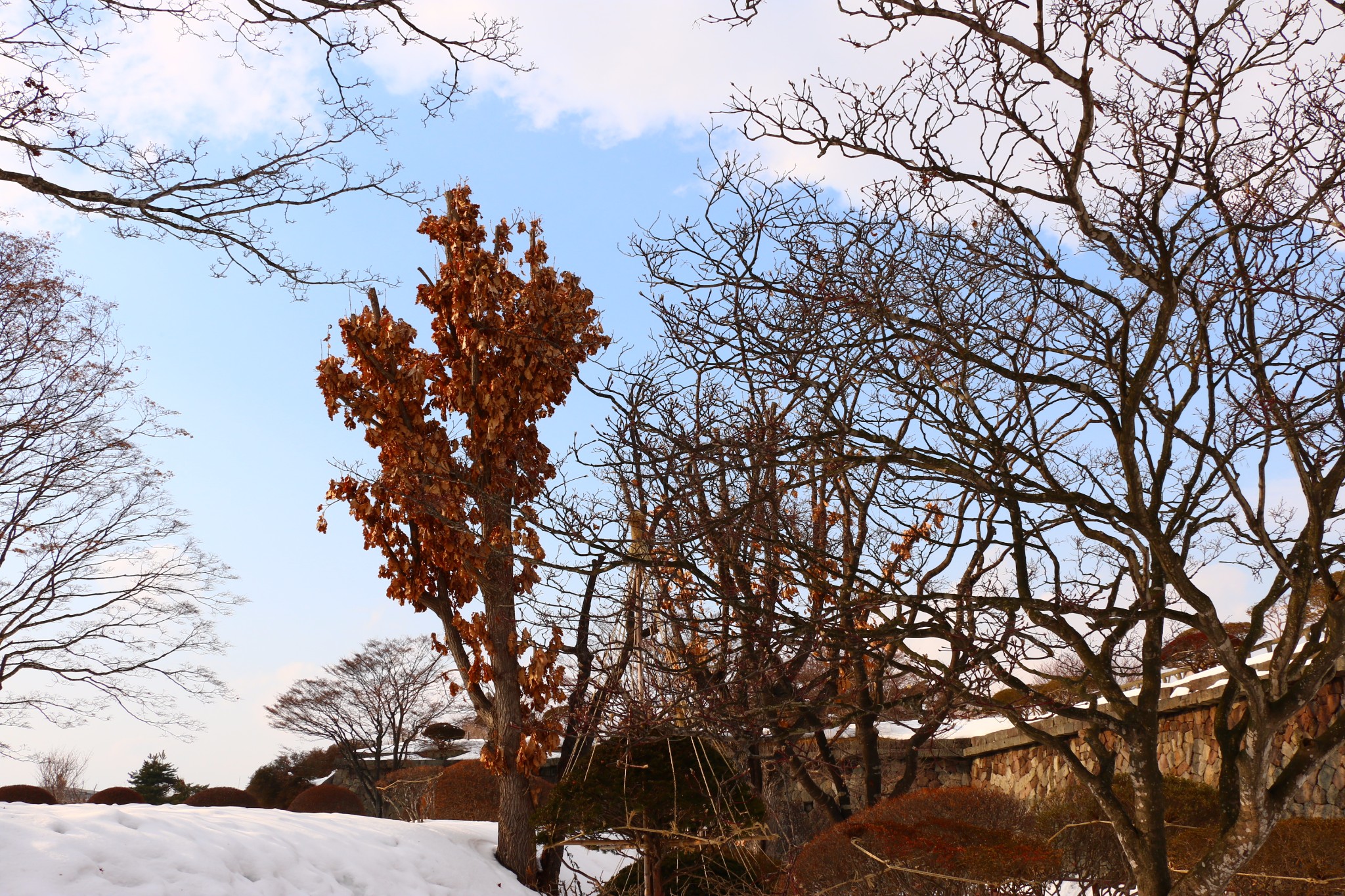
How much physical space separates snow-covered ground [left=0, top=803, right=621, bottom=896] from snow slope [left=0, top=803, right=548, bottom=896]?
10 mm

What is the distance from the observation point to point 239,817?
32.6ft

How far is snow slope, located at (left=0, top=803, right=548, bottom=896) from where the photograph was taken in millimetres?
7172

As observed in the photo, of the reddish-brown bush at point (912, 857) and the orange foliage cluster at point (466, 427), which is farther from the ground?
the orange foliage cluster at point (466, 427)

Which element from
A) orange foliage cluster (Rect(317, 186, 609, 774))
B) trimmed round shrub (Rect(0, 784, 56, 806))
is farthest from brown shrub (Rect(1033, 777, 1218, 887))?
trimmed round shrub (Rect(0, 784, 56, 806))

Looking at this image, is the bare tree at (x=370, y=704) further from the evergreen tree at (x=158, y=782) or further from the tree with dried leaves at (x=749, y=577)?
the tree with dried leaves at (x=749, y=577)

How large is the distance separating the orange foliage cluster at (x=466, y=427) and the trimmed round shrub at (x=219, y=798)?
9428 mm

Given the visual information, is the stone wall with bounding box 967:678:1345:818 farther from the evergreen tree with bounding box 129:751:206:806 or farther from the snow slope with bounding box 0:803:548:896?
the evergreen tree with bounding box 129:751:206:806

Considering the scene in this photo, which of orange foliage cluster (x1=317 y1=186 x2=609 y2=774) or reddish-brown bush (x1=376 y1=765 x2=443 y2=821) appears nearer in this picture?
orange foliage cluster (x1=317 y1=186 x2=609 y2=774)

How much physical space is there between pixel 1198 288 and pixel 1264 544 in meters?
1.50

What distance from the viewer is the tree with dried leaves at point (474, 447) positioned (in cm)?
1124

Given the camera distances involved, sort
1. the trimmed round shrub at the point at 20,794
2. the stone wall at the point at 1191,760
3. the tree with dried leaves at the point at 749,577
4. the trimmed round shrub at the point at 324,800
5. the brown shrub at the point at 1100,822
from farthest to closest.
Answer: the trimmed round shrub at the point at 324,800 → the trimmed round shrub at the point at 20,794 → the stone wall at the point at 1191,760 → the brown shrub at the point at 1100,822 → the tree with dried leaves at the point at 749,577

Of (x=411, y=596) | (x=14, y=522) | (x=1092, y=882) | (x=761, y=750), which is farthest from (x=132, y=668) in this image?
(x=1092, y=882)

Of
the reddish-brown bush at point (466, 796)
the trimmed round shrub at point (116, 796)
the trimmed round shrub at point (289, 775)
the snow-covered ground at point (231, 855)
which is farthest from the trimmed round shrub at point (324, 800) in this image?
the snow-covered ground at point (231, 855)

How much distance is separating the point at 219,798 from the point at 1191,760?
1652cm
